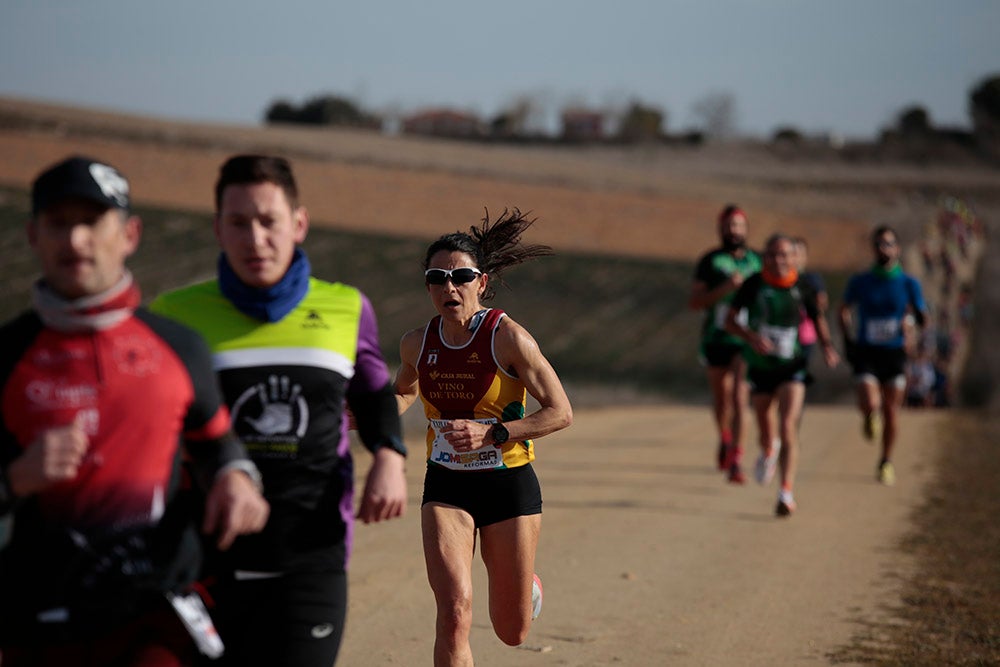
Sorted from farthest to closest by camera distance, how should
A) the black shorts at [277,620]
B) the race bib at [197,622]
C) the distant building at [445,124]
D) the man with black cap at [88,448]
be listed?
1. the distant building at [445,124]
2. the black shorts at [277,620]
3. the race bib at [197,622]
4. the man with black cap at [88,448]

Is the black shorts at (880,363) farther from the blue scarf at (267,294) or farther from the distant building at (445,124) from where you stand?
the distant building at (445,124)

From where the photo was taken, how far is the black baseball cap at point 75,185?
11.1 feet

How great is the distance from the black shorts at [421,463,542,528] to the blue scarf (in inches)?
76.0

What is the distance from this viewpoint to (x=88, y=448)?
340cm

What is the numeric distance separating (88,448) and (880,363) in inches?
459

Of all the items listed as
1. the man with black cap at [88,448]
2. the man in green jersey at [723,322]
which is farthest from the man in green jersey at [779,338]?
the man with black cap at [88,448]

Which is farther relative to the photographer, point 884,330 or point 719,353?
point 884,330

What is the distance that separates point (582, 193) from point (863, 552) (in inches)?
2324

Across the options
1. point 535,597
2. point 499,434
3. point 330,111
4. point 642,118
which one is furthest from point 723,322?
point 642,118

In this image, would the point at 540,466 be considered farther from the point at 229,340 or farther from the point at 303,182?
the point at 303,182

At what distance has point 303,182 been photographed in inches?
2574

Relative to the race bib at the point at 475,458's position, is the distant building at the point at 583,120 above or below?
above

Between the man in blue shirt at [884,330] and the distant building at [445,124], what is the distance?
331 feet

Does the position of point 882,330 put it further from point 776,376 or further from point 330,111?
point 330,111
